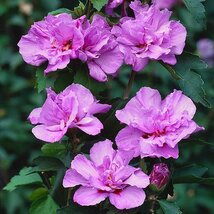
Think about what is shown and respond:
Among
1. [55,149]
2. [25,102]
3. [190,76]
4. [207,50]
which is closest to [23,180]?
[55,149]

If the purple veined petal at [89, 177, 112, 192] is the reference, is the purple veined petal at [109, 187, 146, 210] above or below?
below

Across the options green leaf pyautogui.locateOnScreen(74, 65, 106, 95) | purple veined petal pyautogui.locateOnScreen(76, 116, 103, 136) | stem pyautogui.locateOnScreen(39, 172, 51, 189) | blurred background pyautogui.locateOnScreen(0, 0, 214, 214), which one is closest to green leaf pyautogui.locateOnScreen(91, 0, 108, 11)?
green leaf pyautogui.locateOnScreen(74, 65, 106, 95)

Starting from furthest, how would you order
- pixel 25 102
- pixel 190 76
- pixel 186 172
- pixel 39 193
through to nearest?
pixel 25 102, pixel 39 193, pixel 186 172, pixel 190 76

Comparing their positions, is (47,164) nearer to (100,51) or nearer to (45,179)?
(45,179)

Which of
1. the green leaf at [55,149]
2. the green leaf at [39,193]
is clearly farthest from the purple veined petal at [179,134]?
the green leaf at [39,193]

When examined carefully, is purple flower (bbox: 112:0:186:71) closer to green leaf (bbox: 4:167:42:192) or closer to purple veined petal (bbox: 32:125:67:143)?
purple veined petal (bbox: 32:125:67:143)
